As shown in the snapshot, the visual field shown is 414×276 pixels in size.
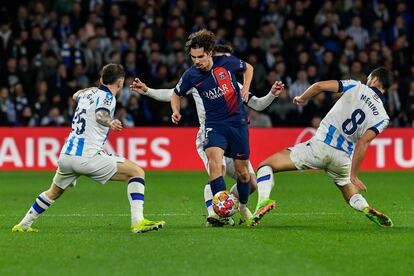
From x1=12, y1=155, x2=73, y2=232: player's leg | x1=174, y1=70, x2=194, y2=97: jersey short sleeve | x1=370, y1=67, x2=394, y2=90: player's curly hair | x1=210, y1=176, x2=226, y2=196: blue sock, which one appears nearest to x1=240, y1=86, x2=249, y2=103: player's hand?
x1=174, y1=70, x2=194, y2=97: jersey short sleeve

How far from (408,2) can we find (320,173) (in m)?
7.59

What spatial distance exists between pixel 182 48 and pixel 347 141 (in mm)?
12460

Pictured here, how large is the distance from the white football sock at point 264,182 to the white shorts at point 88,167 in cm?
161

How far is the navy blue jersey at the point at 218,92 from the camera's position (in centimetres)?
1145

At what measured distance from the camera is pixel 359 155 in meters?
11.1

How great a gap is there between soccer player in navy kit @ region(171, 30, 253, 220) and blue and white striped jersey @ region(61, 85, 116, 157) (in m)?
0.94

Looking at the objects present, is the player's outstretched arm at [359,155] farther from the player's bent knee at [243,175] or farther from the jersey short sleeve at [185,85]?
the jersey short sleeve at [185,85]

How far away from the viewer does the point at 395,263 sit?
866cm

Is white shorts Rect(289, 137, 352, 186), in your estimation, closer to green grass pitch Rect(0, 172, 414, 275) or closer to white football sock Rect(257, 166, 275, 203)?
white football sock Rect(257, 166, 275, 203)

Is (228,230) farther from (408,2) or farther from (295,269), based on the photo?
(408,2)

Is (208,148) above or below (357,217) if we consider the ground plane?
above

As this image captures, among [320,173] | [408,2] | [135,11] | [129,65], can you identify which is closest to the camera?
[320,173]

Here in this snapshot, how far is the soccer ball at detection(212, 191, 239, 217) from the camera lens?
11.0 metres

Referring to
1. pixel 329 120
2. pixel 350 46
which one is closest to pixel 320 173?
pixel 350 46
